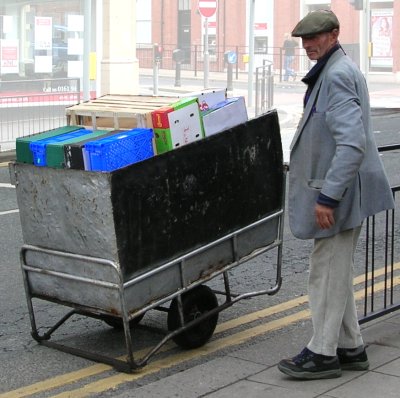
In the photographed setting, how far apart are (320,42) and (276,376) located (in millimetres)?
1767

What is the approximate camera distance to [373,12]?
40.9 m

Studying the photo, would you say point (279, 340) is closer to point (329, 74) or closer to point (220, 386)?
point (220, 386)

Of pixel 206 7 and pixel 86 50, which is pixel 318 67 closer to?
pixel 86 50

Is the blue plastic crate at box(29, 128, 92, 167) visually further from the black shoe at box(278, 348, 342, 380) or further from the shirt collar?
the black shoe at box(278, 348, 342, 380)

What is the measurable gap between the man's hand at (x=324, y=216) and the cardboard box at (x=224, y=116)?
1.07m

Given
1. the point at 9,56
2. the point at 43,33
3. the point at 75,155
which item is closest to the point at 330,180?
the point at 75,155

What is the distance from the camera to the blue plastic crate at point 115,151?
5.12 m

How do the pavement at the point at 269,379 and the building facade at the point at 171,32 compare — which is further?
the building facade at the point at 171,32

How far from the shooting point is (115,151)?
513 cm

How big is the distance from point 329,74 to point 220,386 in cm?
171

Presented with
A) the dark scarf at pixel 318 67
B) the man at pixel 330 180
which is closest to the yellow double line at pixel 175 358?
the man at pixel 330 180

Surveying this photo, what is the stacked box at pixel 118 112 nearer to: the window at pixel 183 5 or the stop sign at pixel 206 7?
the stop sign at pixel 206 7

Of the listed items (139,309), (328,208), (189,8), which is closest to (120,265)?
(139,309)

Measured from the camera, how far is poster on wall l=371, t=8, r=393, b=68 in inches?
1586
